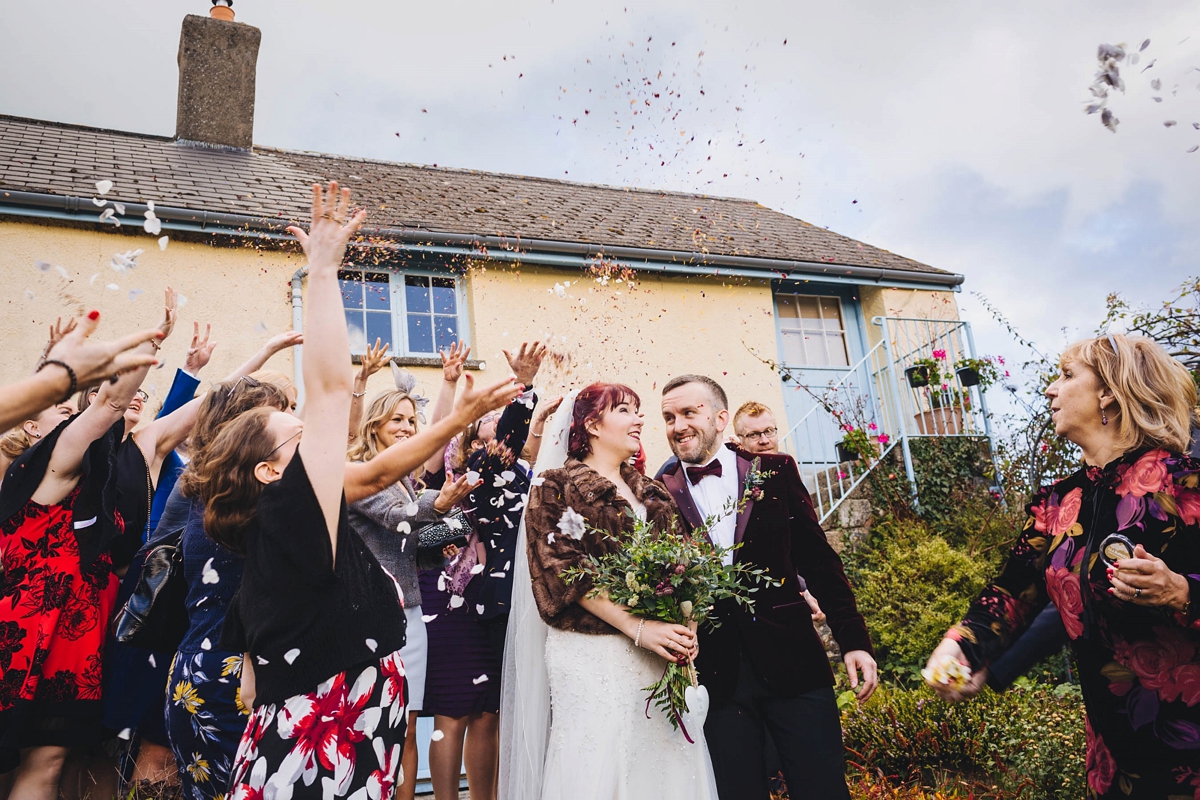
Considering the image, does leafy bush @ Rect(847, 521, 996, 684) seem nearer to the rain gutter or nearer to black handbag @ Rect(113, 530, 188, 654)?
the rain gutter

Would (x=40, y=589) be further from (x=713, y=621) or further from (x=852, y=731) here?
(x=852, y=731)

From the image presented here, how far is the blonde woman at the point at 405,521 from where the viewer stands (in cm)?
375

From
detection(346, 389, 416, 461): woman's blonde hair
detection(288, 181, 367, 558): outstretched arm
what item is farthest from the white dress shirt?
detection(288, 181, 367, 558): outstretched arm

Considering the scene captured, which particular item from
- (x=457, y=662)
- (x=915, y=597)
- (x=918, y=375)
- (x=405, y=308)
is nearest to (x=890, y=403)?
(x=918, y=375)

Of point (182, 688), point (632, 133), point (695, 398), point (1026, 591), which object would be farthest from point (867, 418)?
point (182, 688)

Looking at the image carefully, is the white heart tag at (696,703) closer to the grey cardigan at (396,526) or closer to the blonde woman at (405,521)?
the blonde woman at (405,521)

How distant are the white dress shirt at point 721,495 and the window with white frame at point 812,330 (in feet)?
25.7

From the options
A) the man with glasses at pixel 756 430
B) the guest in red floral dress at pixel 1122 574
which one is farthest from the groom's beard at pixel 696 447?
the guest in red floral dress at pixel 1122 574

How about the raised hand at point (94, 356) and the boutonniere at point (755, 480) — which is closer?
the raised hand at point (94, 356)

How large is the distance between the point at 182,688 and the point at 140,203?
7.22 m

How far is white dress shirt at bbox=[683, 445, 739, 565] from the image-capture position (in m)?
3.95

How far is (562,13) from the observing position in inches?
185

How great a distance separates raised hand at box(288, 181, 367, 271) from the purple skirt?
2339mm

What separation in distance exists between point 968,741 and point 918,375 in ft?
21.8
